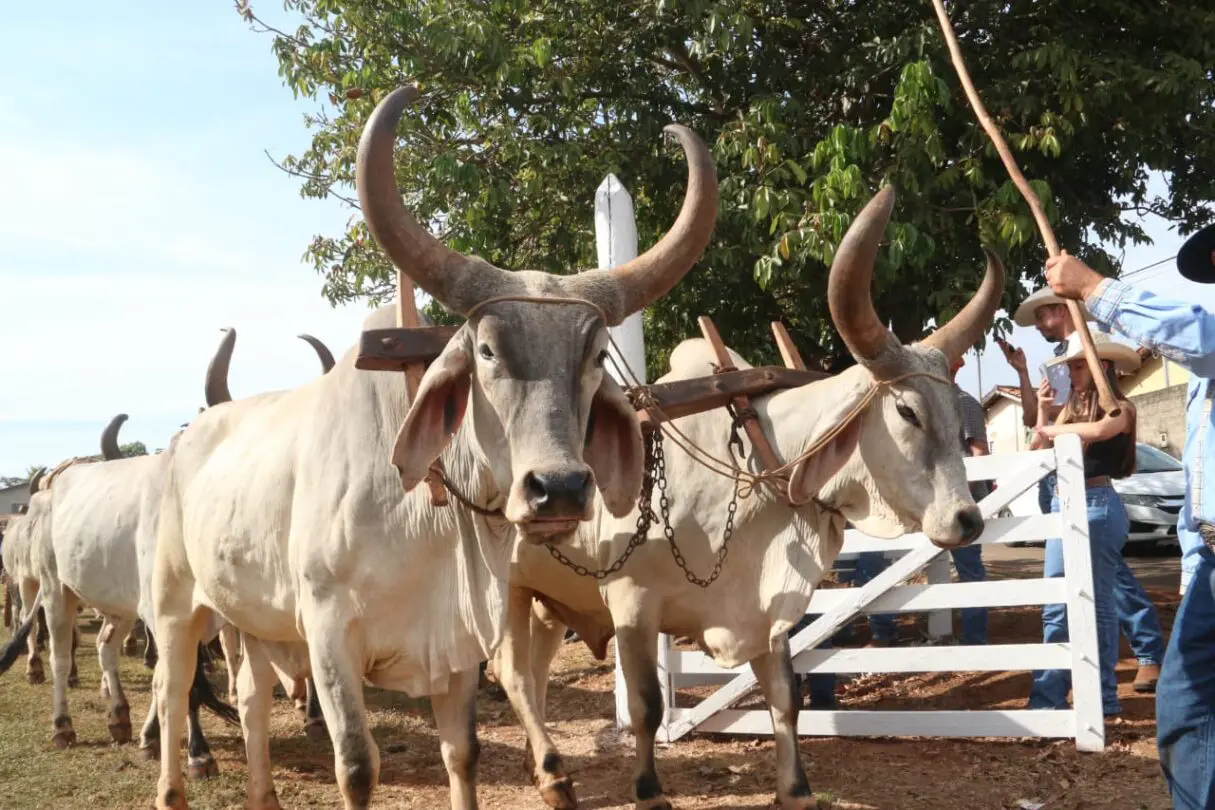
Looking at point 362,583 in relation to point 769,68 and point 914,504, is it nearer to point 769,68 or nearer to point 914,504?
point 914,504

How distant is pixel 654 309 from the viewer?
970 centimetres

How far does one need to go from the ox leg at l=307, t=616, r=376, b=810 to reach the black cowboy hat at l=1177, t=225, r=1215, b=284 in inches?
113

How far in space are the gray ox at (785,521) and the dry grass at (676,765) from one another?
604mm

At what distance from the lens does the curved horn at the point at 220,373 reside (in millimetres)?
6340

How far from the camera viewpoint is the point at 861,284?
178 inches

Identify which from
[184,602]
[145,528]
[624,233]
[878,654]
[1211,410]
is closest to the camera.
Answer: [1211,410]

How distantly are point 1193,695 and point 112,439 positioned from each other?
26.3ft

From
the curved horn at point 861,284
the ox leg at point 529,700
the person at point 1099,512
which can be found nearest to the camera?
the curved horn at point 861,284

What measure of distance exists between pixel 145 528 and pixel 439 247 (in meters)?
2.97

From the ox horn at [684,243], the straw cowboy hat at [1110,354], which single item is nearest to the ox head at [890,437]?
the ox horn at [684,243]

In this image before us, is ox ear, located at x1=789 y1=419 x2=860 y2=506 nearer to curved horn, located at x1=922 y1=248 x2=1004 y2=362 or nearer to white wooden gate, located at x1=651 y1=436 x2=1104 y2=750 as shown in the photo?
curved horn, located at x1=922 y1=248 x2=1004 y2=362

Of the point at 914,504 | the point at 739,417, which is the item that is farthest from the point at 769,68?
the point at 914,504

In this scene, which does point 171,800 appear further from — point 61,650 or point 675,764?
point 61,650

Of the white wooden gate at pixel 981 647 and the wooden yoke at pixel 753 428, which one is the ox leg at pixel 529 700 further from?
the wooden yoke at pixel 753 428
